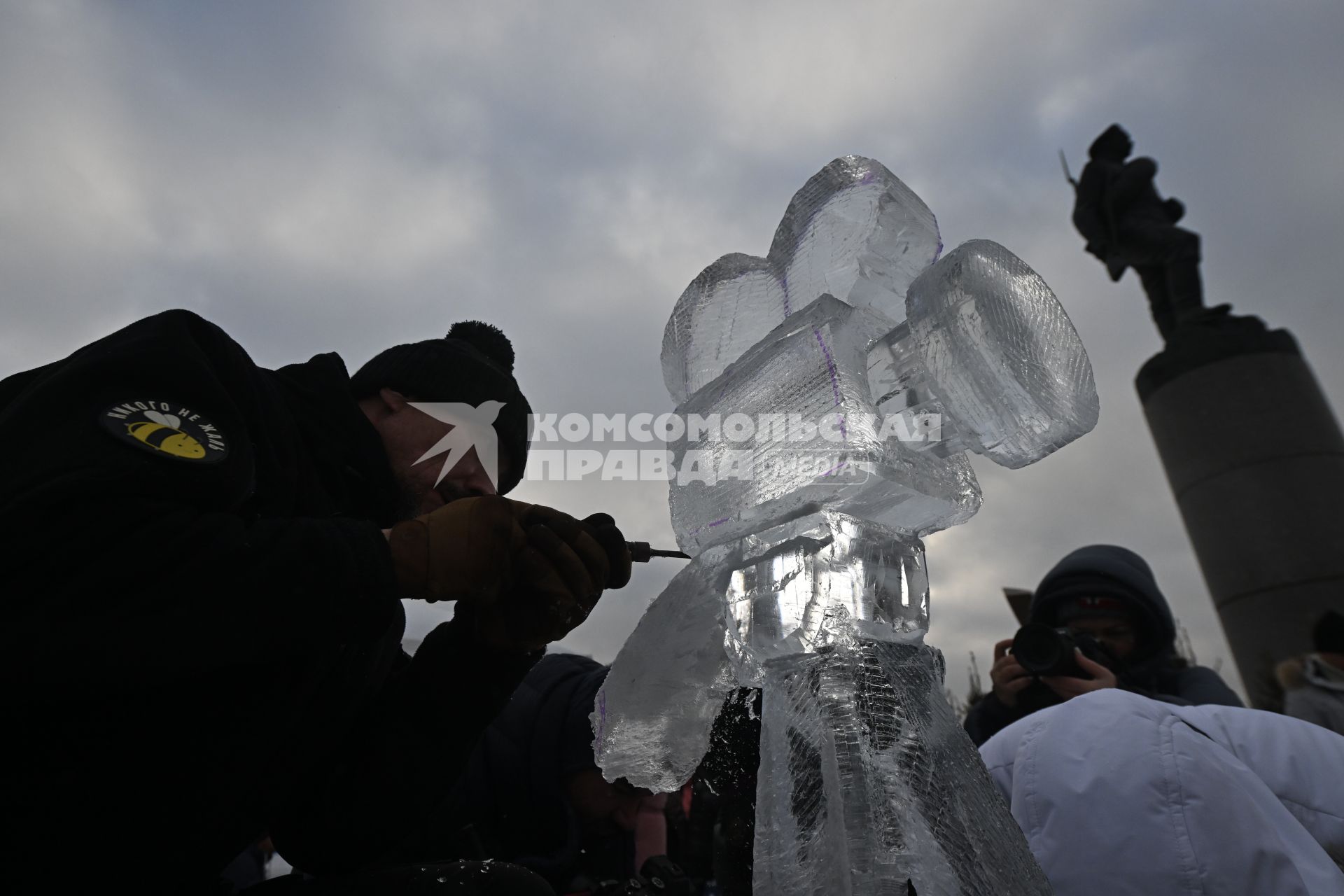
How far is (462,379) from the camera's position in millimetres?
1943

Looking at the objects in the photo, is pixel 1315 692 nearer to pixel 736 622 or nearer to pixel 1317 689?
pixel 1317 689

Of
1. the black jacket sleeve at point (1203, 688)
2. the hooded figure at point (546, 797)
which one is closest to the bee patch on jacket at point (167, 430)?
the hooded figure at point (546, 797)

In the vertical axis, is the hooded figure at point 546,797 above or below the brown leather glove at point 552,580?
below

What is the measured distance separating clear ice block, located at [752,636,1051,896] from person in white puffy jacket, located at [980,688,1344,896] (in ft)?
1.11

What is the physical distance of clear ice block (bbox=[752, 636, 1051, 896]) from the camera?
2.49 ft

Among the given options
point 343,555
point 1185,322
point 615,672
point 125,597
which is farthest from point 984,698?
point 1185,322

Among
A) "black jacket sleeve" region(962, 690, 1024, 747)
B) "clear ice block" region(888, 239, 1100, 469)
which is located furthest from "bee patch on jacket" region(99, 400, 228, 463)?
"black jacket sleeve" region(962, 690, 1024, 747)

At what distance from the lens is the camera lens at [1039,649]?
5.82 feet

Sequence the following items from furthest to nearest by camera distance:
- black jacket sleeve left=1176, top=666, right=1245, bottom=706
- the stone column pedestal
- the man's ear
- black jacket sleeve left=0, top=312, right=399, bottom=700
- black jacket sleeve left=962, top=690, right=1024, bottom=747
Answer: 1. the stone column pedestal
2. black jacket sleeve left=1176, top=666, right=1245, bottom=706
3. black jacket sleeve left=962, top=690, right=1024, bottom=747
4. the man's ear
5. black jacket sleeve left=0, top=312, right=399, bottom=700

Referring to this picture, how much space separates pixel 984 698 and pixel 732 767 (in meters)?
1.51

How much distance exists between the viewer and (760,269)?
1176 millimetres

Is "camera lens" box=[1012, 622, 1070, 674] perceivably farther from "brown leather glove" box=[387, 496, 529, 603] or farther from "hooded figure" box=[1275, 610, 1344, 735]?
"brown leather glove" box=[387, 496, 529, 603]

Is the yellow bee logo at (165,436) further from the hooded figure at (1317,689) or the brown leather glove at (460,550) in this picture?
the hooded figure at (1317,689)

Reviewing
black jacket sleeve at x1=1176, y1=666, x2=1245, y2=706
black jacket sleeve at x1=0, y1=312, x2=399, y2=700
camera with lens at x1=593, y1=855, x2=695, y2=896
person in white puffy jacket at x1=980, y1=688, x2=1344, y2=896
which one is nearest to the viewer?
black jacket sleeve at x1=0, y1=312, x2=399, y2=700
